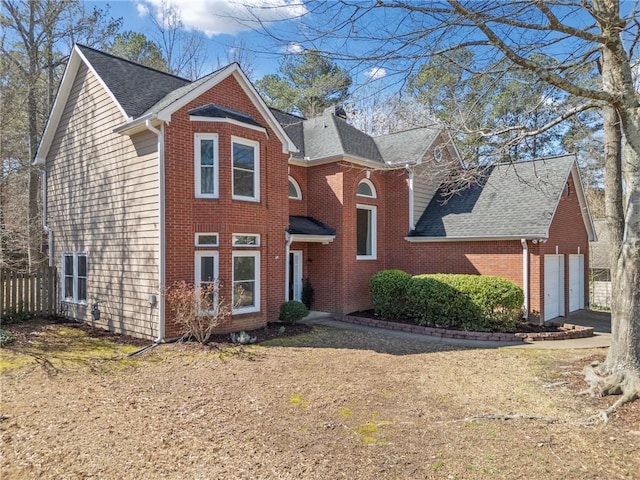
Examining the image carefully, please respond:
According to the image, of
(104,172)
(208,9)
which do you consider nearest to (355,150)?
(104,172)

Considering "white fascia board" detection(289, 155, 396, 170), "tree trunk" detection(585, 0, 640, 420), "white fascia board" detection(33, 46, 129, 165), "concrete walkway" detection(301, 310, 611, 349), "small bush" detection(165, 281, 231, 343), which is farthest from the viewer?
"white fascia board" detection(289, 155, 396, 170)

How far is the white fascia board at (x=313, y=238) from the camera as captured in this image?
12.9m

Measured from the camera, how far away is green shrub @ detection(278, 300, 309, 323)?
479 inches

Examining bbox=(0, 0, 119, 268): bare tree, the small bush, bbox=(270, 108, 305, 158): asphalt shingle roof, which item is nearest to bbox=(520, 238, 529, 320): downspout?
bbox=(270, 108, 305, 158): asphalt shingle roof

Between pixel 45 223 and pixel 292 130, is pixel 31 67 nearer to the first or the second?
pixel 45 223

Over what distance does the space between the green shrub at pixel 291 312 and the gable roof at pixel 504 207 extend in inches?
220

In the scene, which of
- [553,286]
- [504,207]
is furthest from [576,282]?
[504,207]

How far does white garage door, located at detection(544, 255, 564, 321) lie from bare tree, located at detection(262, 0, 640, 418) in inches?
249

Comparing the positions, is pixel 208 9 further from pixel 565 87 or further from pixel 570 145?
pixel 570 145

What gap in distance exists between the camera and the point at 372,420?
18.3 ft

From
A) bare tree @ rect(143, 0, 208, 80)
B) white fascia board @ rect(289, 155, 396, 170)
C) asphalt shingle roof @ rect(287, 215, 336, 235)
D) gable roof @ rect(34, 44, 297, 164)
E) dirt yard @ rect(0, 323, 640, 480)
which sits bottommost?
dirt yard @ rect(0, 323, 640, 480)

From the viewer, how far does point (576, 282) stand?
647 inches

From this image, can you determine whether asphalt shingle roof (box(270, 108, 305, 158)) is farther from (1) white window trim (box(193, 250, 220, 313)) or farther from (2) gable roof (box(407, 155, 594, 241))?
(1) white window trim (box(193, 250, 220, 313))

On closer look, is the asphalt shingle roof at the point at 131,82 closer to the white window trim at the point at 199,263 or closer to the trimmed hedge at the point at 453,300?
the white window trim at the point at 199,263
